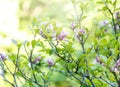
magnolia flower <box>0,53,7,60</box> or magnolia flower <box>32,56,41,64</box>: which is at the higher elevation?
magnolia flower <box>0,53,7,60</box>

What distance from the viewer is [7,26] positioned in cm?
631

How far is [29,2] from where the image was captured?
28.6 feet

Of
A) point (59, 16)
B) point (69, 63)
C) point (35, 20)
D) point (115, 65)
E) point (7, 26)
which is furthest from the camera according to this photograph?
point (59, 16)

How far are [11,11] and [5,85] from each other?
559 cm

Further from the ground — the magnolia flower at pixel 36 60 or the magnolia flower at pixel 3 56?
the magnolia flower at pixel 3 56

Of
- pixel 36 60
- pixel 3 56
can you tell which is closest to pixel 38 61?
pixel 36 60

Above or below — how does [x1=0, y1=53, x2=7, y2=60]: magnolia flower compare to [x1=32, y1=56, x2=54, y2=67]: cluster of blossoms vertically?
above

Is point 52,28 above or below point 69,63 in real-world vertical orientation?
above

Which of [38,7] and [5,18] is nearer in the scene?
[5,18]

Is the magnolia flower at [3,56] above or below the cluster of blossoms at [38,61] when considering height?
above

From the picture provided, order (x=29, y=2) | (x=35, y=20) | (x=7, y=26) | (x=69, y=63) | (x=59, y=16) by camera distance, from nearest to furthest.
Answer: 1. (x=69, y=63)
2. (x=35, y=20)
3. (x=7, y=26)
4. (x=59, y=16)
5. (x=29, y=2)

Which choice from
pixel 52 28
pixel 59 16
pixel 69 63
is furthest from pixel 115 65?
pixel 59 16

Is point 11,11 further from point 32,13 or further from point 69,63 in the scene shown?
point 69,63

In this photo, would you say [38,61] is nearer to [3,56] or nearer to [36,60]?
[36,60]
